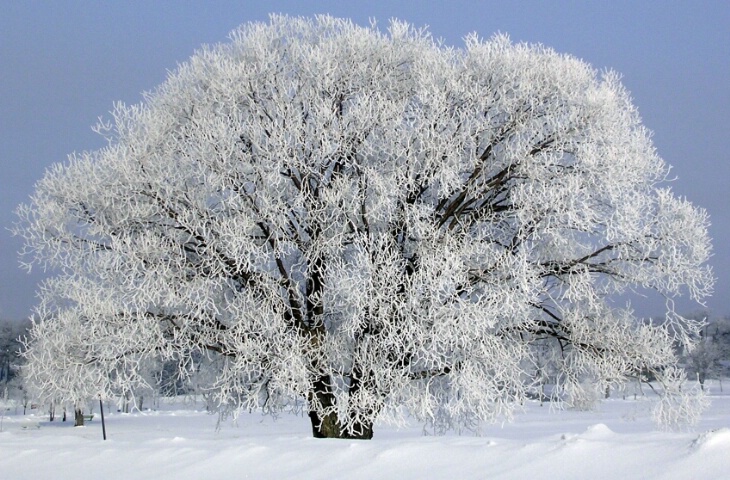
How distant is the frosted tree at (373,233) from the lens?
1227 cm

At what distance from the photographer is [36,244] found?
12938mm

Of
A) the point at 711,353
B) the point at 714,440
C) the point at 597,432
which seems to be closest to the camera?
the point at 714,440

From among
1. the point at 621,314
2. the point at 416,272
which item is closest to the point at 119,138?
the point at 416,272

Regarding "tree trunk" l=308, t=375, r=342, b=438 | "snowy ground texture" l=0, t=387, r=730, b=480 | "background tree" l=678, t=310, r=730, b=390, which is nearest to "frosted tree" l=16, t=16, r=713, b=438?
"tree trunk" l=308, t=375, r=342, b=438

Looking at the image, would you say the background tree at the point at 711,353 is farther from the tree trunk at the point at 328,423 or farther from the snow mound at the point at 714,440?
the snow mound at the point at 714,440

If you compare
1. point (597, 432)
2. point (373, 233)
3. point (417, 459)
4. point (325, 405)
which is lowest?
point (417, 459)

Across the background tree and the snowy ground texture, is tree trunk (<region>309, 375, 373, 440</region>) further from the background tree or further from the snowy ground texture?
the background tree

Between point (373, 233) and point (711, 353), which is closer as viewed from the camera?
point (373, 233)

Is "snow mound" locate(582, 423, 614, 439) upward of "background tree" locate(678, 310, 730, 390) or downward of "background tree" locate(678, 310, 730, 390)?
downward

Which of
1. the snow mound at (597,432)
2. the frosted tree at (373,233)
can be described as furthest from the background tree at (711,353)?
the snow mound at (597,432)

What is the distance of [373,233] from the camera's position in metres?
12.6

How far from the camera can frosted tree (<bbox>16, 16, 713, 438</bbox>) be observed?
1227 centimetres

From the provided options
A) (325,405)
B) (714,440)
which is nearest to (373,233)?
(325,405)

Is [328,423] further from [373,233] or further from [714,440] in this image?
[714,440]
